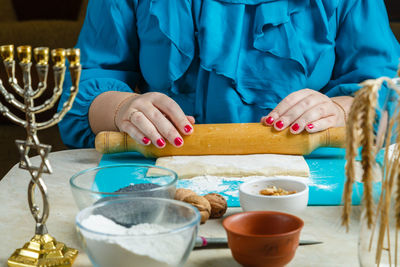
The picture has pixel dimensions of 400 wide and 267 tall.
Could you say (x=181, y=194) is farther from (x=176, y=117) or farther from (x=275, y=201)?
(x=176, y=117)

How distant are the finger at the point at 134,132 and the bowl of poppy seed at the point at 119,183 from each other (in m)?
0.25

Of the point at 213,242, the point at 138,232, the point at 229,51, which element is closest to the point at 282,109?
the point at 229,51

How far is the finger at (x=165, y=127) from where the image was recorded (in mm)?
1226

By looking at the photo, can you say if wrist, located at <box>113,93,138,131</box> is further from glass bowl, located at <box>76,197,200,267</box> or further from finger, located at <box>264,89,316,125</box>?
glass bowl, located at <box>76,197,200,267</box>

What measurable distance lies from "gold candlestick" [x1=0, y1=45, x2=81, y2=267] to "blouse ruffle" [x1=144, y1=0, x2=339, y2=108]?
763mm

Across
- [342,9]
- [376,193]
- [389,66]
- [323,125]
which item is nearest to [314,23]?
[342,9]

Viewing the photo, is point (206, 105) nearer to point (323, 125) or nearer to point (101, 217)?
point (323, 125)

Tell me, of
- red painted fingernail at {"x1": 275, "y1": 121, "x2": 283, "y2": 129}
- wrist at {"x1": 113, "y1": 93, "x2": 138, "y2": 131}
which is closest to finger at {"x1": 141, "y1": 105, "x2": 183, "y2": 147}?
wrist at {"x1": 113, "y1": 93, "x2": 138, "y2": 131}

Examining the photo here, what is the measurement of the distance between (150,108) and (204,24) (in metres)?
0.31

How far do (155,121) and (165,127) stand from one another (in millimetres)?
27

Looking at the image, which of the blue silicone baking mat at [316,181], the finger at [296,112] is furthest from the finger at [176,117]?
the finger at [296,112]

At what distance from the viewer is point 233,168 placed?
115cm

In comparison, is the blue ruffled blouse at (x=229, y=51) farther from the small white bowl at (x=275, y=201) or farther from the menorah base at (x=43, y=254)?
the menorah base at (x=43, y=254)

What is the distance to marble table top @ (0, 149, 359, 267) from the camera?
0.73 meters
